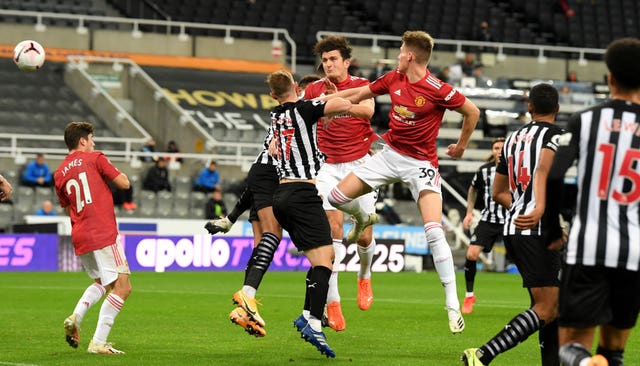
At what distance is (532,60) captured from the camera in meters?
37.6

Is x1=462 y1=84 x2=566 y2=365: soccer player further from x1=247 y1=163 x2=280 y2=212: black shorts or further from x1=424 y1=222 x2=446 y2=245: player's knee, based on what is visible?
x1=247 y1=163 x2=280 y2=212: black shorts

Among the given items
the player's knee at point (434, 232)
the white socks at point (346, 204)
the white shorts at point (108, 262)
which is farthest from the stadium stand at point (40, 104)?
the player's knee at point (434, 232)

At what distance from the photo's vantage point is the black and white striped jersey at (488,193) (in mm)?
15430

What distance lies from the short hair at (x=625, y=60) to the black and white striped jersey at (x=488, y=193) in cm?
889

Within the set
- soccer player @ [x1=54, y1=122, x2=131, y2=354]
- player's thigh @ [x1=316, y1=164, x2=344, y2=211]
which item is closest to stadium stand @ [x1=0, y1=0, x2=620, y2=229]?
player's thigh @ [x1=316, y1=164, x2=344, y2=211]

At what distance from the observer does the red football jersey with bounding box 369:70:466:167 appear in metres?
10.4

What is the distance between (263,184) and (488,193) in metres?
5.30

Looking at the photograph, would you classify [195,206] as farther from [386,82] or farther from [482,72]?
[386,82]

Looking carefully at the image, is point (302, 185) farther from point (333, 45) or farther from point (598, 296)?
point (598, 296)

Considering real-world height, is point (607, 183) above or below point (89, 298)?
above

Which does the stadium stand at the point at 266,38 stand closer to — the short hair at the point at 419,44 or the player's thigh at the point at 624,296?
the short hair at the point at 419,44

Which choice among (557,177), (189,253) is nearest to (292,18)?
(189,253)

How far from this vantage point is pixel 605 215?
20.4ft

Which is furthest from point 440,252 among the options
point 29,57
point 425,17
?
point 425,17
